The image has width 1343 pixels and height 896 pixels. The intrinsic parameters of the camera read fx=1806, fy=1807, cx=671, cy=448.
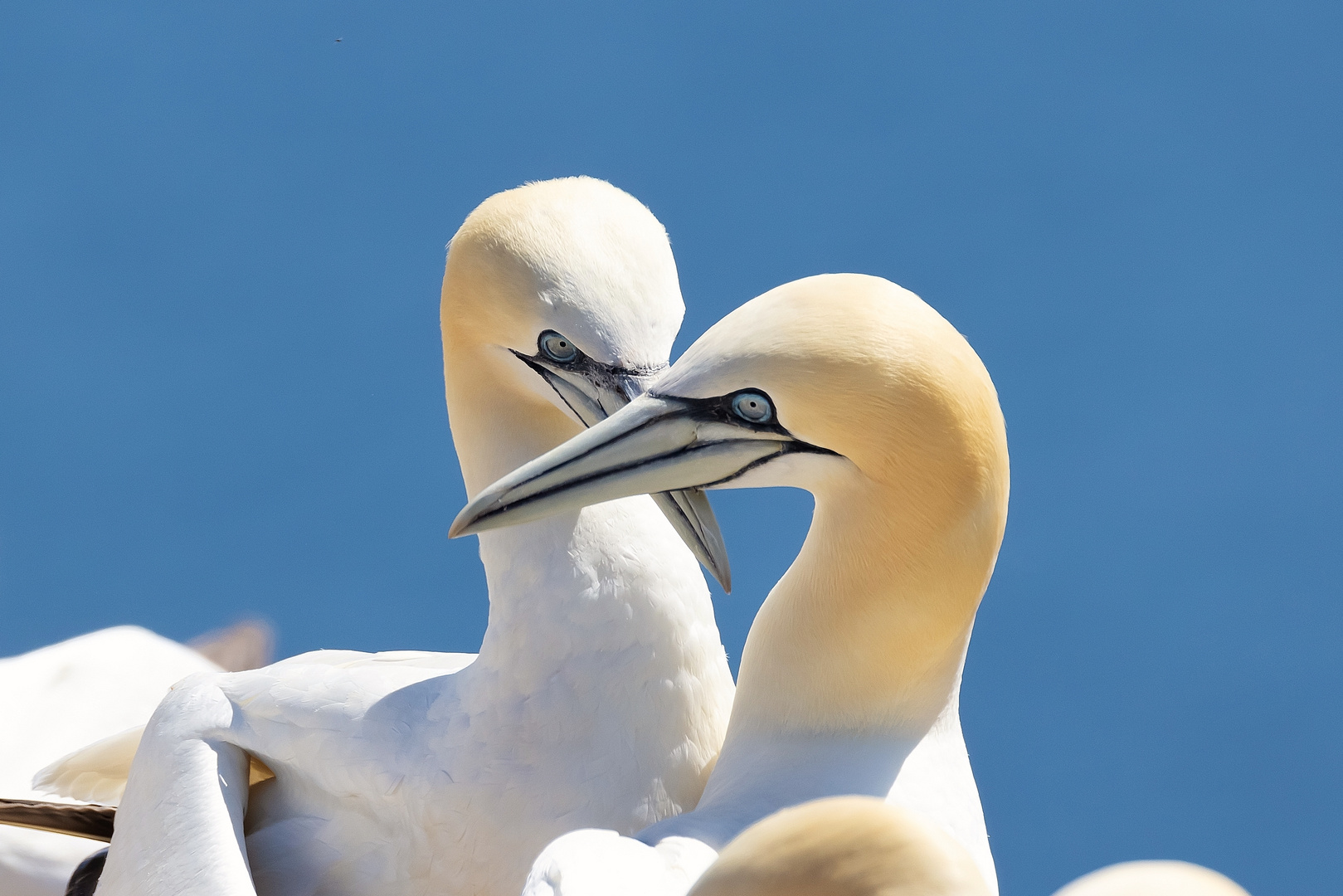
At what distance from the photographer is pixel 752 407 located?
274 cm

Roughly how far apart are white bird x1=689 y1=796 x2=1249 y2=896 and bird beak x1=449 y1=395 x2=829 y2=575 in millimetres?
809

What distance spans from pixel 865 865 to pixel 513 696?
4.00 ft

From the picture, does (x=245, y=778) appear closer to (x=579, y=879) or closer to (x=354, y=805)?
(x=354, y=805)

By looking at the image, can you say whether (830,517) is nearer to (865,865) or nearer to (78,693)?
(865,865)

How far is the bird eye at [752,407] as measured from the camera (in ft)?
8.93

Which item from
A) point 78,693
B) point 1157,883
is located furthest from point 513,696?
point 78,693

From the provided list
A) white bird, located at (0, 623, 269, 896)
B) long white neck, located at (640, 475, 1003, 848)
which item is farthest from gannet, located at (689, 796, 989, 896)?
white bird, located at (0, 623, 269, 896)

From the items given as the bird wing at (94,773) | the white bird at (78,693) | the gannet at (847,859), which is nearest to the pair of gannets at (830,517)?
the gannet at (847,859)

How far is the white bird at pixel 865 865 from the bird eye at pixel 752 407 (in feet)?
2.58

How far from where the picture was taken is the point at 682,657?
3.16 m

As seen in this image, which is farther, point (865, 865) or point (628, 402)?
point (628, 402)

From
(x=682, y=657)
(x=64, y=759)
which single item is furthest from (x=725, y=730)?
(x=64, y=759)

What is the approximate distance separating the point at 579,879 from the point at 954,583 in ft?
2.46

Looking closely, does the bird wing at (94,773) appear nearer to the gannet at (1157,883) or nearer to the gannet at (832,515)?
the gannet at (832,515)
